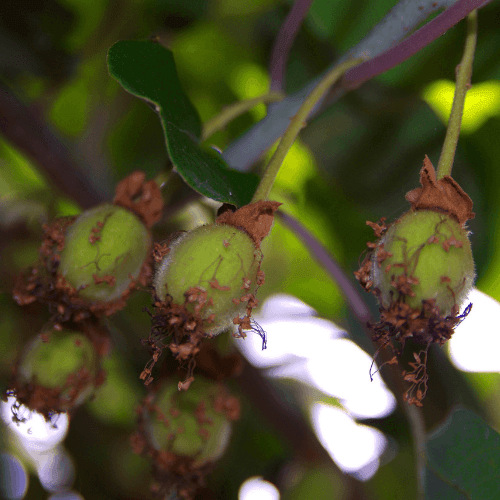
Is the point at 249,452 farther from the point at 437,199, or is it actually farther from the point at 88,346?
the point at 437,199

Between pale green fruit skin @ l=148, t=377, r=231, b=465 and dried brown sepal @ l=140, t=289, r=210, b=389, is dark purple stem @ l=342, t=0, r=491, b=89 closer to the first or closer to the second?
dried brown sepal @ l=140, t=289, r=210, b=389

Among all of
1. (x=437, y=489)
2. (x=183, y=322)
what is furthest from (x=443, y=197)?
(x=437, y=489)

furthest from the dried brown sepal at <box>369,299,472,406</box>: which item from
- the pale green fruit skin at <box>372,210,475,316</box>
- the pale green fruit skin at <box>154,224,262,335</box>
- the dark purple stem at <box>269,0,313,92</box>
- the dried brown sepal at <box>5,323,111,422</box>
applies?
the dark purple stem at <box>269,0,313,92</box>

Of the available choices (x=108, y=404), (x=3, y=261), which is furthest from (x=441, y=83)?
(x=108, y=404)

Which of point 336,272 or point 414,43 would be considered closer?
point 414,43

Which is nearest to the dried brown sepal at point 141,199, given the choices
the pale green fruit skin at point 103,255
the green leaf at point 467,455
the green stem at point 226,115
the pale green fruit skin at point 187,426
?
the pale green fruit skin at point 103,255

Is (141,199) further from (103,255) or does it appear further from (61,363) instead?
(61,363)
